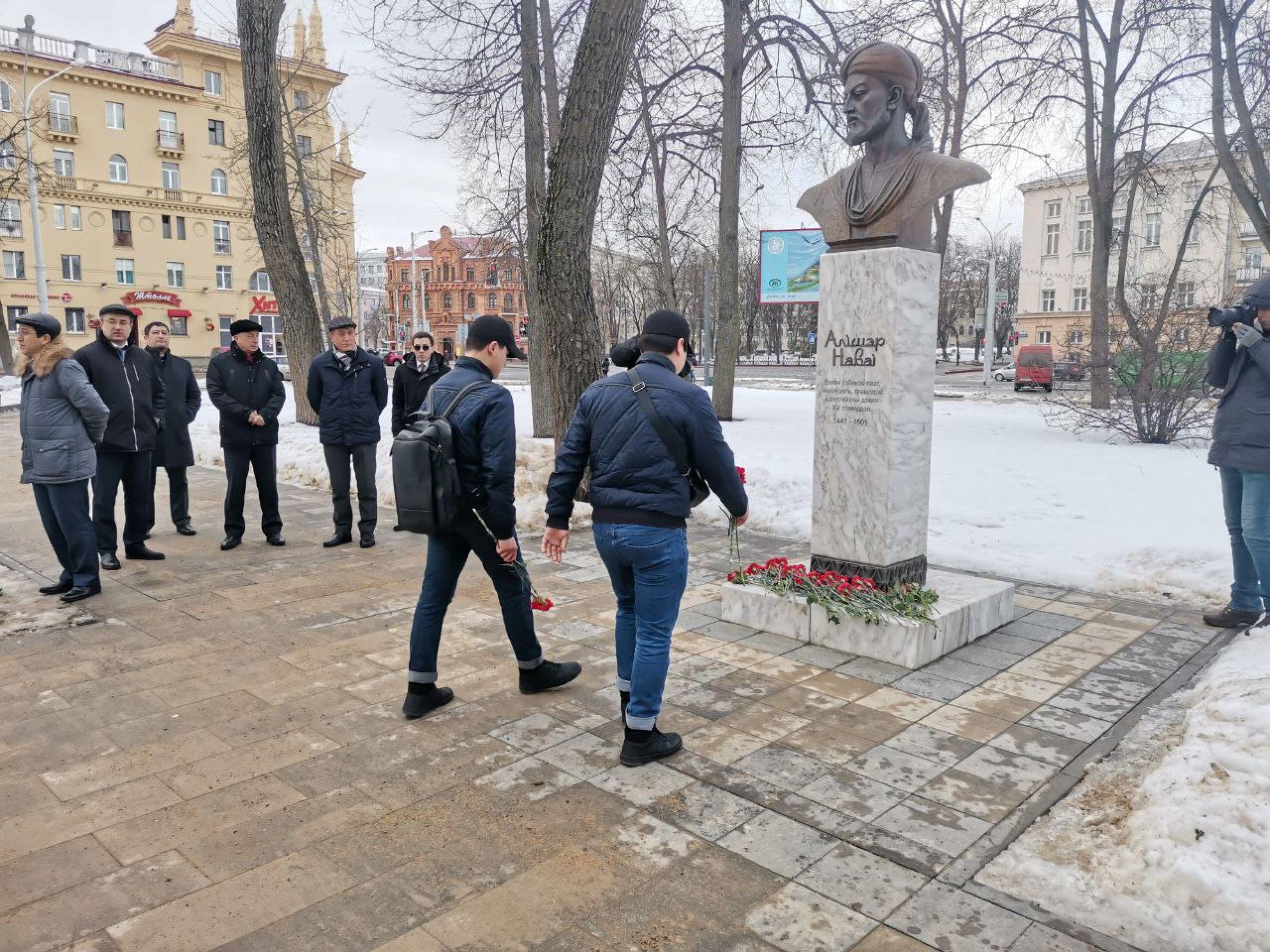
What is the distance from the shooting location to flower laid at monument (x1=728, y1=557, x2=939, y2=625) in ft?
17.0

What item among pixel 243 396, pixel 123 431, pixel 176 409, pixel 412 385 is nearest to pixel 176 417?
pixel 176 409

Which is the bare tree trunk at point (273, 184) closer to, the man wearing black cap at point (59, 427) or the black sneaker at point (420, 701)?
the man wearing black cap at point (59, 427)

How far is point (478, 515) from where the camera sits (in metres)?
4.10

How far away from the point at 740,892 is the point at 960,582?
Answer: 360 cm

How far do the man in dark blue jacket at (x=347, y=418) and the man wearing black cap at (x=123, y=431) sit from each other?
52.0 inches

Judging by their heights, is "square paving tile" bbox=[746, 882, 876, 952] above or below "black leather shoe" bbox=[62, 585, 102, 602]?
below

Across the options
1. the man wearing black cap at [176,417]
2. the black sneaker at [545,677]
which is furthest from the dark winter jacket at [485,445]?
the man wearing black cap at [176,417]

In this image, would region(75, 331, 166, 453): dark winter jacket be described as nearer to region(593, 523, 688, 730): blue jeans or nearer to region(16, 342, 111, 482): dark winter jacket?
region(16, 342, 111, 482): dark winter jacket

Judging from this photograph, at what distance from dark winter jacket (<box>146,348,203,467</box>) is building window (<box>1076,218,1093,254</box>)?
58695 millimetres

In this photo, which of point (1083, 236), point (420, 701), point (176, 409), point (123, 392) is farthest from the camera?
point (1083, 236)

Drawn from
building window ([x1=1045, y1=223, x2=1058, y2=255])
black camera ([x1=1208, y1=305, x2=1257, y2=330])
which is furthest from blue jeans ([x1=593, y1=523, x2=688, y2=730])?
building window ([x1=1045, y1=223, x2=1058, y2=255])

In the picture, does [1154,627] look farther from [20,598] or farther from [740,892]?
[20,598]

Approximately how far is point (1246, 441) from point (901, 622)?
2316 mm

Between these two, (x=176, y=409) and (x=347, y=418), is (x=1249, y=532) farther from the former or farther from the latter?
(x=176, y=409)
